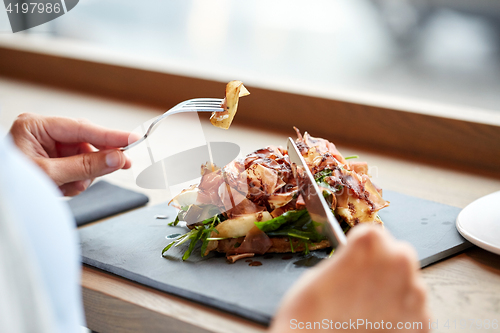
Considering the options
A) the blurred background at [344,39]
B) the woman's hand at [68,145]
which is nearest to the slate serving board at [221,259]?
the woman's hand at [68,145]

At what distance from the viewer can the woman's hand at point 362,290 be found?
371 millimetres

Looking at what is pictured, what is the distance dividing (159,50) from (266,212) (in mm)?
3637

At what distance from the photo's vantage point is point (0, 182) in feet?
0.95

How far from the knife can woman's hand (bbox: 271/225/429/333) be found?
3.9 inches

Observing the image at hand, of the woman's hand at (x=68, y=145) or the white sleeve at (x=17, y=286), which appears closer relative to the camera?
the white sleeve at (x=17, y=286)

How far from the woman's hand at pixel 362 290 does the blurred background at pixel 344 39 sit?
361cm

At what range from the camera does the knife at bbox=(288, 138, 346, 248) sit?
0.52m

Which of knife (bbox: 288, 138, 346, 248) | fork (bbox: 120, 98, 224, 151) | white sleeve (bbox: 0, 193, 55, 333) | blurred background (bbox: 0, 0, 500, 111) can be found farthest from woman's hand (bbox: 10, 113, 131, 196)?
blurred background (bbox: 0, 0, 500, 111)

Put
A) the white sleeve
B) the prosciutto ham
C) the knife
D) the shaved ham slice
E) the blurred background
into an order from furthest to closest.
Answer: the blurred background → the shaved ham slice → the prosciutto ham → the knife → the white sleeve

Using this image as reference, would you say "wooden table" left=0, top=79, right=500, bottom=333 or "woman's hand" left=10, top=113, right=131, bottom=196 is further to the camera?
"woman's hand" left=10, top=113, right=131, bottom=196

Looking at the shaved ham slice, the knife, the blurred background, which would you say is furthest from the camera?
the blurred background

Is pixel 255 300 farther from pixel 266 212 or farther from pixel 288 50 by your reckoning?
pixel 288 50

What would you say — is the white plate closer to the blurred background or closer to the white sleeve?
the white sleeve

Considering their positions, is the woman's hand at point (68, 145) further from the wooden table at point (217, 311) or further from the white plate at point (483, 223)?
the white plate at point (483, 223)
